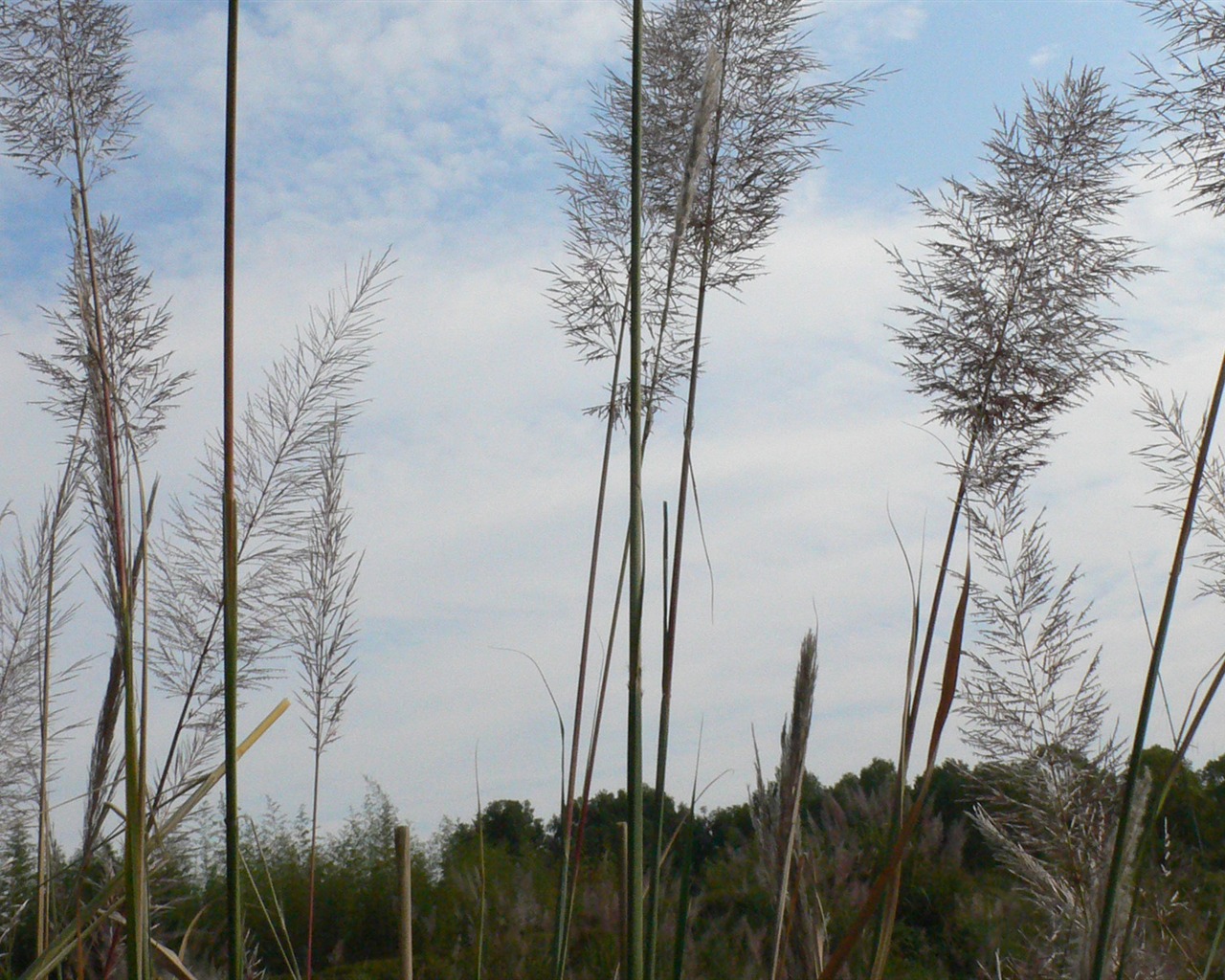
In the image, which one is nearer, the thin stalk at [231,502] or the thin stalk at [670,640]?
the thin stalk at [231,502]

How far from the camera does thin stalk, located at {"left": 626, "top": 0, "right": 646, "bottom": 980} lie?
73 cm

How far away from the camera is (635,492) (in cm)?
76

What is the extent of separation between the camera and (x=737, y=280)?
5.66 ft

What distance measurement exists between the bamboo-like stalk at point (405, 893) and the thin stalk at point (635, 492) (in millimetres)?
200

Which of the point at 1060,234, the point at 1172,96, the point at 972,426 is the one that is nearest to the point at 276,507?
the point at 972,426

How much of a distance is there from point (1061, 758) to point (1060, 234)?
1.06 metres

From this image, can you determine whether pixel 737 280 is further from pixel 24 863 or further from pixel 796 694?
pixel 24 863

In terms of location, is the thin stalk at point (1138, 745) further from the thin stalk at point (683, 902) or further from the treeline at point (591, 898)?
the treeline at point (591, 898)

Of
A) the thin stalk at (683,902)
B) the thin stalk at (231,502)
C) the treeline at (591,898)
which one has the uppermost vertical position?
the thin stalk at (231,502)

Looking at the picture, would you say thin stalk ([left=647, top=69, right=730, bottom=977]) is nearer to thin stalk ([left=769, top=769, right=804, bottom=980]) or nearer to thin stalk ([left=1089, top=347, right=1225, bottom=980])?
thin stalk ([left=769, top=769, right=804, bottom=980])

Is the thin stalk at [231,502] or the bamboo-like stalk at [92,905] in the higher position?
the thin stalk at [231,502]

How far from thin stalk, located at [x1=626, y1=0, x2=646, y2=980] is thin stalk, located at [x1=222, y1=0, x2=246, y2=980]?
26 centimetres

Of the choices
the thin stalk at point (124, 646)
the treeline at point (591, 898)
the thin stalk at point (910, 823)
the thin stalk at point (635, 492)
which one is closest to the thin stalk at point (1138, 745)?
the thin stalk at point (910, 823)

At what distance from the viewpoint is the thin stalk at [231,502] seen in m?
0.65
